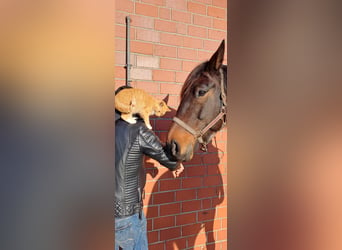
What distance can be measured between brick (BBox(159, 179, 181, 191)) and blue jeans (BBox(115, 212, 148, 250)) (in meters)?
0.39

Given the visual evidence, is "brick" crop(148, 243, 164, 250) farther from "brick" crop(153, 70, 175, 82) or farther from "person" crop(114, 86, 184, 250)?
"brick" crop(153, 70, 175, 82)

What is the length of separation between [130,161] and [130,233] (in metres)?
0.26

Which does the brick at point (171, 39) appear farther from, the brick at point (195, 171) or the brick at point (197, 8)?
the brick at point (195, 171)

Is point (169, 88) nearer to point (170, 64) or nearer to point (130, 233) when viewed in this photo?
point (170, 64)

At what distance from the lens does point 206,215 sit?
1.76 meters

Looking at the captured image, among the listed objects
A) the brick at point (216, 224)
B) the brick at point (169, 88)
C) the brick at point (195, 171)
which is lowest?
the brick at point (216, 224)

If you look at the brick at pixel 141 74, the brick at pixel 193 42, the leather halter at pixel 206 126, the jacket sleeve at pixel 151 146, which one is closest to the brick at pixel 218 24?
the brick at pixel 193 42

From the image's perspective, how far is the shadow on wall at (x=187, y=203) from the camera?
1.56 meters
